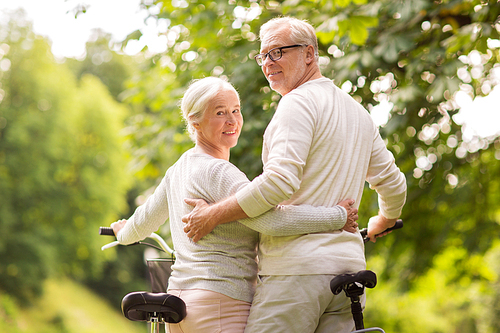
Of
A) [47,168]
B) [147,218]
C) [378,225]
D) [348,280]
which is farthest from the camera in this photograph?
[47,168]

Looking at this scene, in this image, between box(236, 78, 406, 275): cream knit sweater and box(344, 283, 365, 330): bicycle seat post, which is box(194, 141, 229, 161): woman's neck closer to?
box(236, 78, 406, 275): cream knit sweater

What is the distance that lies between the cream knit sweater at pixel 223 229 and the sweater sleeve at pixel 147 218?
7.3 inches

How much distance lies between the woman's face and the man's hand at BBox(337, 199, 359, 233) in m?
0.53

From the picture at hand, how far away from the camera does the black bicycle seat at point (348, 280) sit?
1.70m

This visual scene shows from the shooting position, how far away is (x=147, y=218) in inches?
90.3

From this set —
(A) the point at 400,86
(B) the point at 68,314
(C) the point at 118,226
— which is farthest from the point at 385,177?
(B) the point at 68,314

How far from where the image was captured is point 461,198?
5.46 meters

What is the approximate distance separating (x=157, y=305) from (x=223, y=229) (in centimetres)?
36

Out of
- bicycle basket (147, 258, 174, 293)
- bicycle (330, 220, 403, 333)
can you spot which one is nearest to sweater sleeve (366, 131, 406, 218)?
bicycle (330, 220, 403, 333)

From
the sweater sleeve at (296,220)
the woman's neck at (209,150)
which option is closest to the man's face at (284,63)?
the woman's neck at (209,150)

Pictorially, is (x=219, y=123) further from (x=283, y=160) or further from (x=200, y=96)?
(x=283, y=160)

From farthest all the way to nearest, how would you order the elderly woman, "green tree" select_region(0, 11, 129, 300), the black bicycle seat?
"green tree" select_region(0, 11, 129, 300), the elderly woman, the black bicycle seat

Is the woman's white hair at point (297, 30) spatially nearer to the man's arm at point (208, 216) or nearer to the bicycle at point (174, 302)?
the man's arm at point (208, 216)

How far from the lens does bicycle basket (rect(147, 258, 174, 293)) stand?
2.49m
